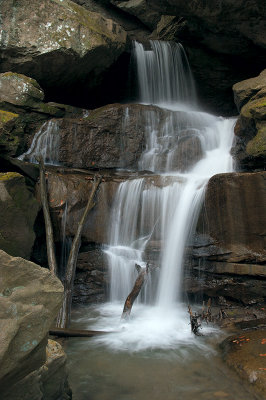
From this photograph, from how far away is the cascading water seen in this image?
602 centimetres

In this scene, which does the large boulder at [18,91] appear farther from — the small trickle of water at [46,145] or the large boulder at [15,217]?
the large boulder at [15,217]

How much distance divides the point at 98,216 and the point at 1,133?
3.79 m

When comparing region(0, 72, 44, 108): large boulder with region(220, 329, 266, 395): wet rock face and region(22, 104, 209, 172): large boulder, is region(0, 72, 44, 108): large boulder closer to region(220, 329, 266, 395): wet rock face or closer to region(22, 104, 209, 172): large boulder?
region(22, 104, 209, 172): large boulder

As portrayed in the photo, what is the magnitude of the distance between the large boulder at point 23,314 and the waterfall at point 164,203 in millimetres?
4650

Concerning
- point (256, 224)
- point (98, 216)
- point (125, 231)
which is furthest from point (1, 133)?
point (256, 224)

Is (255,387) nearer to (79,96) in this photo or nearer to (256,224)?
(256,224)

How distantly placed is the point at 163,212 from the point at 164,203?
21 centimetres

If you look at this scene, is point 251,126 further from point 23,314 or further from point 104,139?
point 23,314

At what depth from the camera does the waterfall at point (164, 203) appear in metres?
6.73

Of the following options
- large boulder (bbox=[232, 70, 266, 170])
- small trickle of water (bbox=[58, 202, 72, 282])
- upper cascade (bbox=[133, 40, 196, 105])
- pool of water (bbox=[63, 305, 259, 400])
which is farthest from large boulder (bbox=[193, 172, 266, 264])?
upper cascade (bbox=[133, 40, 196, 105])

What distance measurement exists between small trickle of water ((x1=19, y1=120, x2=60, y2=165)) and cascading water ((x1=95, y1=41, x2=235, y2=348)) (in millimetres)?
2416

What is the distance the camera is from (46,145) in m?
9.97

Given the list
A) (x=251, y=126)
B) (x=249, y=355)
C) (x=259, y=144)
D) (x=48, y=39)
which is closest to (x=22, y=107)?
(x=48, y=39)

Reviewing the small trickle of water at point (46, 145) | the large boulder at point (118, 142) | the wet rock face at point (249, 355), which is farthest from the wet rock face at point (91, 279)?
the small trickle of water at point (46, 145)
